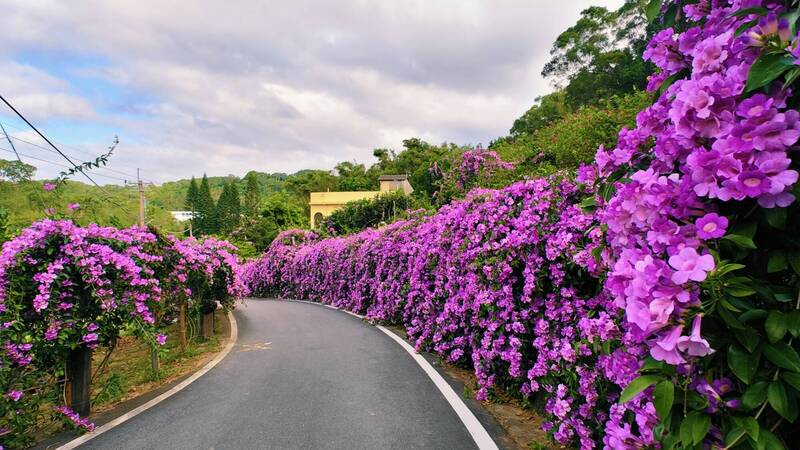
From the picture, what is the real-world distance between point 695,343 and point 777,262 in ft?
1.16

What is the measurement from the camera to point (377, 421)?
473 cm

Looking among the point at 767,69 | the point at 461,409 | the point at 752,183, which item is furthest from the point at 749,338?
the point at 461,409

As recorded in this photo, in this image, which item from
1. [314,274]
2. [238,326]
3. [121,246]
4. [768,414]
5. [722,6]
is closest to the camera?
[768,414]

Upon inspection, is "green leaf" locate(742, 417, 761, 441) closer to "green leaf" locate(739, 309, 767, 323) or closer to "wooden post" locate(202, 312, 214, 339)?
"green leaf" locate(739, 309, 767, 323)

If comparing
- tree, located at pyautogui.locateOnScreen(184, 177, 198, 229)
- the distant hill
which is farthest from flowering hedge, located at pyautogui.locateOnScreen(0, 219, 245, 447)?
tree, located at pyautogui.locateOnScreen(184, 177, 198, 229)

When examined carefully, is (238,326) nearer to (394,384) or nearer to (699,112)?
(394,384)

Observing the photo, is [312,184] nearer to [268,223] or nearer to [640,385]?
[268,223]

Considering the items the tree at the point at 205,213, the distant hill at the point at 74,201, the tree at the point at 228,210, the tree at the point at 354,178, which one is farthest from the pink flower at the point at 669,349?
the tree at the point at 205,213

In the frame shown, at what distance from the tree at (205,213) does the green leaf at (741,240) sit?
81804 millimetres

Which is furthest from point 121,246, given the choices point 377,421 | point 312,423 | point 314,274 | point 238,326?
point 314,274

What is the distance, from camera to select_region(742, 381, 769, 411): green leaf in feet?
4.59

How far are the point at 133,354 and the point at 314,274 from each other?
10.5m

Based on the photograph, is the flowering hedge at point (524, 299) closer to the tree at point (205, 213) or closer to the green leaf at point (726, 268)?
the green leaf at point (726, 268)

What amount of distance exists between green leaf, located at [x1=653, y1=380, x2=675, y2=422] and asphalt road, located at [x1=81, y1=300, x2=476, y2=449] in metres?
2.91
